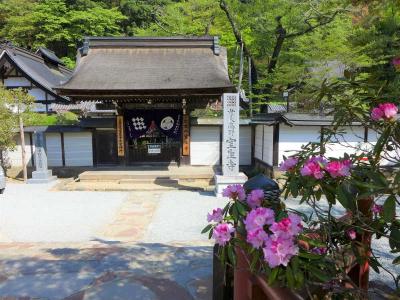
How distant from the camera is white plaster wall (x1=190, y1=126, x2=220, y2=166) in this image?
41.7 ft

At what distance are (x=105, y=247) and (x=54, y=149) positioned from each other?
876 cm

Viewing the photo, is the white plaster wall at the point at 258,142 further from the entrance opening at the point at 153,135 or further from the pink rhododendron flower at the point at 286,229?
the pink rhododendron flower at the point at 286,229

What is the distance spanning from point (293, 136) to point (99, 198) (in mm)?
6518

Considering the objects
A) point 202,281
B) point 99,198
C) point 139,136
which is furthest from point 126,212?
point 139,136

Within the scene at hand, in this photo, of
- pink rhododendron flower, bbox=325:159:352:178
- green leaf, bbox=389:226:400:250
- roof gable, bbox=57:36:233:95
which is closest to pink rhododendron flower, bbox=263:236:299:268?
pink rhododendron flower, bbox=325:159:352:178


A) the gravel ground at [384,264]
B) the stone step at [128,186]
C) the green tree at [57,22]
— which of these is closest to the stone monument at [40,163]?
the stone step at [128,186]

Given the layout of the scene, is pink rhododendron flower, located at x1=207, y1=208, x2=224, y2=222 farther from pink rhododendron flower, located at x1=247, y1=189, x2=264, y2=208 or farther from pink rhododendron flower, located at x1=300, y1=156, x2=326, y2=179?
pink rhododendron flower, located at x1=300, y1=156, x2=326, y2=179

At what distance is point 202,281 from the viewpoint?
12.2 ft

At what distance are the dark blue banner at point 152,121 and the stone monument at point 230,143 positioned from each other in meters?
3.63

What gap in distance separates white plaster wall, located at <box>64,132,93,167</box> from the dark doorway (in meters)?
0.29

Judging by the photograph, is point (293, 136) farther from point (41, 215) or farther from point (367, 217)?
point (367, 217)

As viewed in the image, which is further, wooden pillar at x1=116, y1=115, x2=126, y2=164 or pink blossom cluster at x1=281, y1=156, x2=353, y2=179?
wooden pillar at x1=116, y1=115, x2=126, y2=164

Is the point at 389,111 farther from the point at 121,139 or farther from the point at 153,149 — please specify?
the point at 121,139

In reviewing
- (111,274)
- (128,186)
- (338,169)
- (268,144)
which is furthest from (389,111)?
(268,144)
